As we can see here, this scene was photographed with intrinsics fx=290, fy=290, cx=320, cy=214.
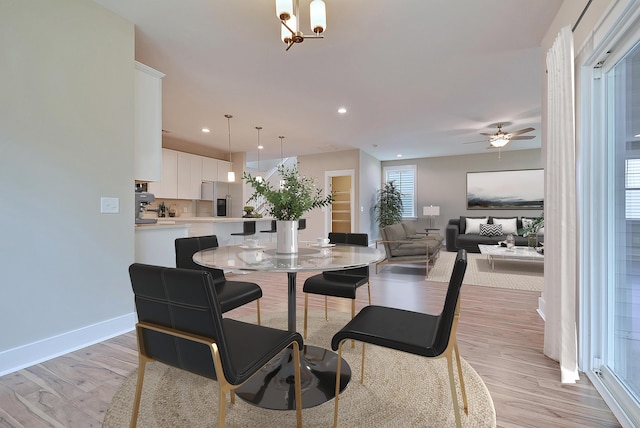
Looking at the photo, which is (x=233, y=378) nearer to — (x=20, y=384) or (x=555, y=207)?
(x=20, y=384)

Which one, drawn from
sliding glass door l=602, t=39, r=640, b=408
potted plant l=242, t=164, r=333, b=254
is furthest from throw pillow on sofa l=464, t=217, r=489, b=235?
potted plant l=242, t=164, r=333, b=254

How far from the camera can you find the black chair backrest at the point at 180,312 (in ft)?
3.26

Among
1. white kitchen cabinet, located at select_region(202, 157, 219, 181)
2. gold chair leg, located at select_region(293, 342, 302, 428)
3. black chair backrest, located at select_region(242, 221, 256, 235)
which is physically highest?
white kitchen cabinet, located at select_region(202, 157, 219, 181)

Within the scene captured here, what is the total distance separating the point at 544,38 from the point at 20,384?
4.82 m

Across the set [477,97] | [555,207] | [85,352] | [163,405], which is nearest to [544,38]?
[477,97]

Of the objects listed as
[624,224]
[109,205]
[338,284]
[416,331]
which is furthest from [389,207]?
[416,331]

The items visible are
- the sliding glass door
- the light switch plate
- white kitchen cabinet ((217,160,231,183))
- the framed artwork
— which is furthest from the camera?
the framed artwork

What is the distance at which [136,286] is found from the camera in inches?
44.6

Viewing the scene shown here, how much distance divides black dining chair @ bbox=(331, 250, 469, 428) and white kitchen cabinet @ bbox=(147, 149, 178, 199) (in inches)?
220

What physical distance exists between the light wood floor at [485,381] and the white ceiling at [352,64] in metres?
2.66

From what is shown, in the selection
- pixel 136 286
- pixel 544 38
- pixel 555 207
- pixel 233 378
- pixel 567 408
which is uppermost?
pixel 544 38

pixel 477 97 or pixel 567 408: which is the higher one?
pixel 477 97

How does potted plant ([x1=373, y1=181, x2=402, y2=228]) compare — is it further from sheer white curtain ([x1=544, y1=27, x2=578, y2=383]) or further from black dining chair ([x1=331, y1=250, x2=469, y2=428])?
black dining chair ([x1=331, y1=250, x2=469, y2=428])

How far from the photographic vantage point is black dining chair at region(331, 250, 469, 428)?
1.23 meters
